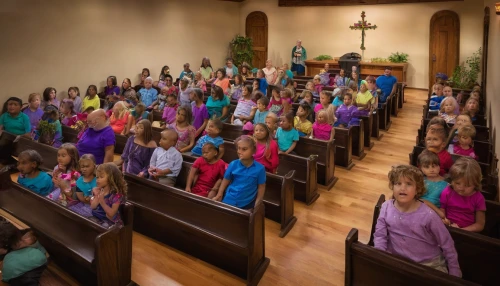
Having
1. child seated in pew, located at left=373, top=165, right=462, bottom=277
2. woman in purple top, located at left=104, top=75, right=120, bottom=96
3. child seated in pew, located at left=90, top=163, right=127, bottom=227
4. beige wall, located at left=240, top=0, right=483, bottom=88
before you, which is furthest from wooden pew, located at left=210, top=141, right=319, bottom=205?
beige wall, located at left=240, top=0, right=483, bottom=88

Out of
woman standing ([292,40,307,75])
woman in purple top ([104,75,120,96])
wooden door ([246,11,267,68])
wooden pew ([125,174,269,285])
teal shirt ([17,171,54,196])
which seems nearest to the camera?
wooden pew ([125,174,269,285])

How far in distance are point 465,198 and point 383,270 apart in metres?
1.06

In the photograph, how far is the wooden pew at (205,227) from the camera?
3.01 meters

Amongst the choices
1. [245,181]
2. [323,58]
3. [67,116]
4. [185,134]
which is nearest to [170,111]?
[185,134]

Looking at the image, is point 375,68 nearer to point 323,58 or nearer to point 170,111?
point 323,58

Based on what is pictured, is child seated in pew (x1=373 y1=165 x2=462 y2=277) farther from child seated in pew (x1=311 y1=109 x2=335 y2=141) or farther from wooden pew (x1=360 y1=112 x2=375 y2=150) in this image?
wooden pew (x1=360 y1=112 x2=375 y2=150)

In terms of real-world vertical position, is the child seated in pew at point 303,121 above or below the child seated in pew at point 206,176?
above

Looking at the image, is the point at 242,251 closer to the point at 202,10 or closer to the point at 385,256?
the point at 385,256

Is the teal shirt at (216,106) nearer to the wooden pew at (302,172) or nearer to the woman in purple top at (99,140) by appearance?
the wooden pew at (302,172)

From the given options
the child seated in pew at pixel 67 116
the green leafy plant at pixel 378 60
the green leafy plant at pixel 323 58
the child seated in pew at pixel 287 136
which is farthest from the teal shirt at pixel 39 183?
the green leafy plant at pixel 323 58

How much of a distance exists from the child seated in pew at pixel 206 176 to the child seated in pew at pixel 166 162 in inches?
11.5

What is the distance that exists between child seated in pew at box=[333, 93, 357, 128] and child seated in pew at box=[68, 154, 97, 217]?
4.08m

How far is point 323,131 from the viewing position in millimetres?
5328

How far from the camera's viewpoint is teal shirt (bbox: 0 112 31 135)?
232 inches
